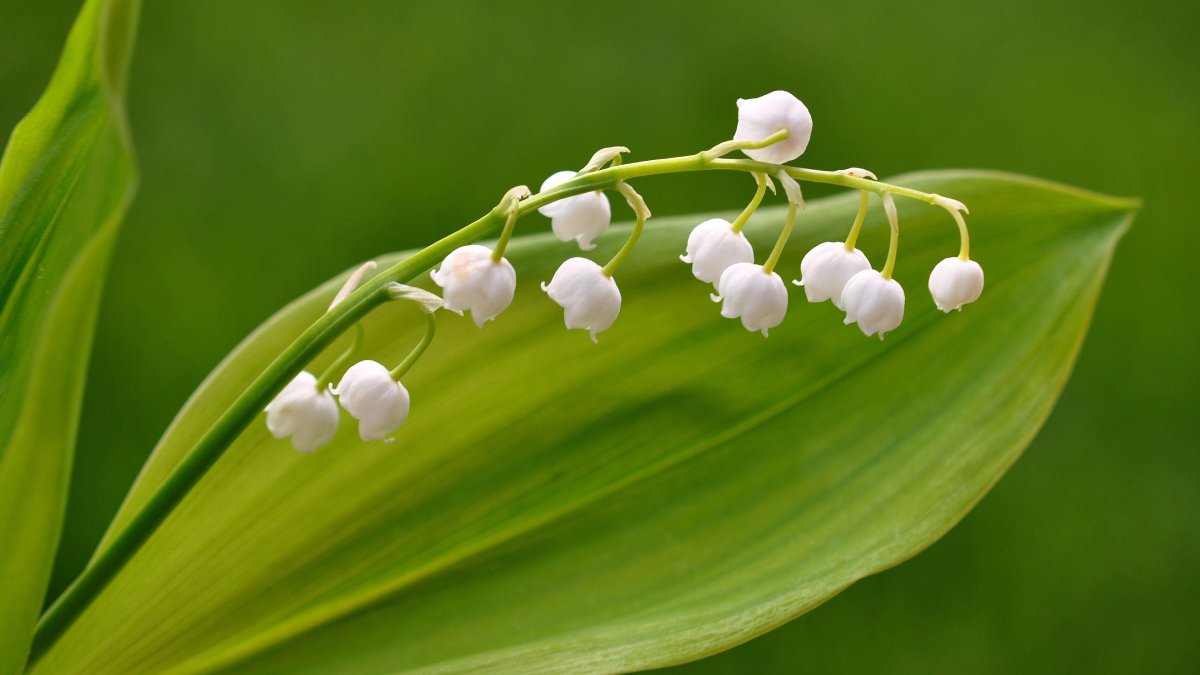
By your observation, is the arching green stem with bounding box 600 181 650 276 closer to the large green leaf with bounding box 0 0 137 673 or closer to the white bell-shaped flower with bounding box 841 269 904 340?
the white bell-shaped flower with bounding box 841 269 904 340

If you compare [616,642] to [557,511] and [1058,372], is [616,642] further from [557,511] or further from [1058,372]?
[1058,372]

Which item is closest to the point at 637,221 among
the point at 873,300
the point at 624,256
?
the point at 624,256

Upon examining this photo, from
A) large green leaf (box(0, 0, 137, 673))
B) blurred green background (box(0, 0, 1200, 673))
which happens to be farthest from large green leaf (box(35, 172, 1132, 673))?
blurred green background (box(0, 0, 1200, 673))

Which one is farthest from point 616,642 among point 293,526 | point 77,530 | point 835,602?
point 77,530

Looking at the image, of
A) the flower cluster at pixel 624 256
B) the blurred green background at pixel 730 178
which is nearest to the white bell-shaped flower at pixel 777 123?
the flower cluster at pixel 624 256

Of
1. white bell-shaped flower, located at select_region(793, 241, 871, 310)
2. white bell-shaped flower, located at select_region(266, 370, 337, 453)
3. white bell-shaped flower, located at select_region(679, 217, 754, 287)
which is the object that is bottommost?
white bell-shaped flower, located at select_region(266, 370, 337, 453)

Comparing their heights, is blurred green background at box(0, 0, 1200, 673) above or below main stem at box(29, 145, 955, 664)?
above
